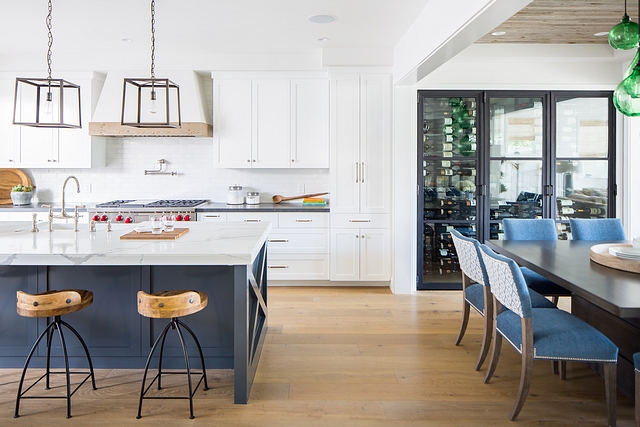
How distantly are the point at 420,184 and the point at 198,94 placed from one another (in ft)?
8.58

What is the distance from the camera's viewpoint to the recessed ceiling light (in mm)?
3971

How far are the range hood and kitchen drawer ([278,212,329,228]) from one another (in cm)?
128

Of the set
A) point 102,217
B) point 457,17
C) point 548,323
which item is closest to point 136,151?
point 102,217

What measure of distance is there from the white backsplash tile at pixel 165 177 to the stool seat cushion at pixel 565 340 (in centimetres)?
349

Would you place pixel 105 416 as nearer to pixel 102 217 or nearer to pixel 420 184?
pixel 102 217

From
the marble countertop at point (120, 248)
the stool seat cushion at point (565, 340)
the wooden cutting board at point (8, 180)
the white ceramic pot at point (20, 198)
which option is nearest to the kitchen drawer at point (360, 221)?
the marble countertop at point (120, 248)

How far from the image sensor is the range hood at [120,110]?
5184 millimetres

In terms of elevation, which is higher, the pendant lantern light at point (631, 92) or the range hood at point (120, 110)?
the range hood at point (120, 110)

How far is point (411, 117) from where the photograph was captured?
499 cm

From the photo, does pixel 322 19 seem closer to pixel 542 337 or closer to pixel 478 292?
pixel 478 292

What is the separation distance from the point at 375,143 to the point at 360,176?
39cm

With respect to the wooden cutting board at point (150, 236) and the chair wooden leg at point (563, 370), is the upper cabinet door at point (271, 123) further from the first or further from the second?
the chair wooden leg at point (563, 370)

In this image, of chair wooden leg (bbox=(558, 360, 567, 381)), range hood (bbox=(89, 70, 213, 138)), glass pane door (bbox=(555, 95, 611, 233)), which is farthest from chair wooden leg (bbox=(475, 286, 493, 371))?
range hood (bbox=(89, 70, 213, 138))

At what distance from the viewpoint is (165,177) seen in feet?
18.8
